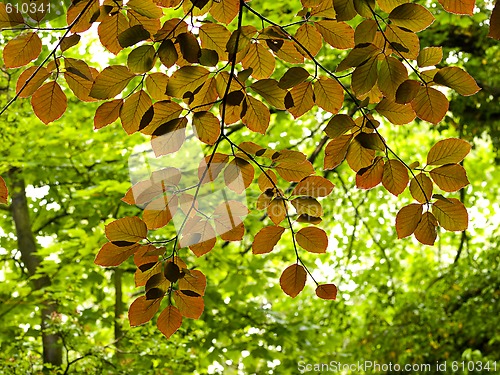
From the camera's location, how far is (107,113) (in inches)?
33.6

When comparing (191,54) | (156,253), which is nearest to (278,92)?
(191,54)

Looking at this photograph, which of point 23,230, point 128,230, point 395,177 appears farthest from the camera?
point 23,230

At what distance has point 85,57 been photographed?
14.2ft

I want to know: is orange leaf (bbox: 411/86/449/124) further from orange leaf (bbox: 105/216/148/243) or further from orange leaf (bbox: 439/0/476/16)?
orange leaf (bbox: 105/216/148/243)

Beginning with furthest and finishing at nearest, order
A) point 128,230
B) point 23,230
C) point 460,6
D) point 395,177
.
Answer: point 23,230
point 395,177
point 128,230
point 460,6

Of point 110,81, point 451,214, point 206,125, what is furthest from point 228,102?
point 451,214

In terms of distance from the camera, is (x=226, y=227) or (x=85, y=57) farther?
(x=85, y=57)

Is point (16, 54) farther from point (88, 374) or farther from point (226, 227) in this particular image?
point (88, 374)

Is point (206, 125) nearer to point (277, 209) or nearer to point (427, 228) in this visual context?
point (277, 209)

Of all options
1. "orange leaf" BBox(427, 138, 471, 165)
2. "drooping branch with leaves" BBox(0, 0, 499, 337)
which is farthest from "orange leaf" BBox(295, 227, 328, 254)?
"orange leaf" BBox(427, 138, 471, 165)

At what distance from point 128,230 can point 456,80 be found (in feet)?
1.65

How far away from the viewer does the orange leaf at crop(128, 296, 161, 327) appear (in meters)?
0.80

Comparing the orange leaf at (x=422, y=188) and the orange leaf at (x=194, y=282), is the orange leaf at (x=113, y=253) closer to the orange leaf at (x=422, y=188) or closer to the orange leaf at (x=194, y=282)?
the orange leaf at (x=194, y=282)

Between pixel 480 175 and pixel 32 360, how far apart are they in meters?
5.58
